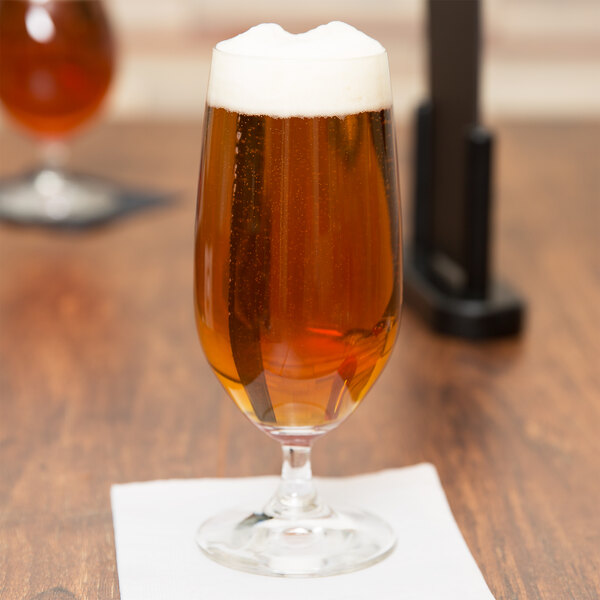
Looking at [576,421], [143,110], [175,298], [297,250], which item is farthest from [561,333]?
→ [143,110]

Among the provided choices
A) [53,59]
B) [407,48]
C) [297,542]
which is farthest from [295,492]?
[407,48]

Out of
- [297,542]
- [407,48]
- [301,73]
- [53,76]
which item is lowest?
[407,48]

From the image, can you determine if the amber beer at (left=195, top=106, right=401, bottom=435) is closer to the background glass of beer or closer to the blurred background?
the background glass of beer

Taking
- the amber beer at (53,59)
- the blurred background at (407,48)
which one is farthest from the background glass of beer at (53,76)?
the blurred background at (407,48)

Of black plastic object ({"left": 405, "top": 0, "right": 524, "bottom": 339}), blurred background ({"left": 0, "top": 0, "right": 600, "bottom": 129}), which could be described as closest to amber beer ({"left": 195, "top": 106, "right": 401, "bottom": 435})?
black plastic object ({"left": 405, "top": 0, "right": 524, "bottom": 339})

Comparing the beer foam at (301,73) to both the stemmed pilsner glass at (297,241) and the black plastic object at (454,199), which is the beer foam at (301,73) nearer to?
the stemmed pilsner glass at (297,241)

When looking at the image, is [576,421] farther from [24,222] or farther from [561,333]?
[24,222]

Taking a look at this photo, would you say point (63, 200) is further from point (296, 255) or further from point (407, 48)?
point (407, 48)
